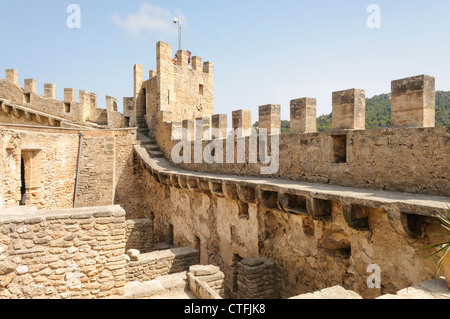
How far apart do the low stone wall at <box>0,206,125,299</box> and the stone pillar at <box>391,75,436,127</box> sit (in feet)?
14.2

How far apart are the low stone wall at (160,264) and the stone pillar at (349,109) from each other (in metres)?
4.98

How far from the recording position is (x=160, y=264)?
24.5ft

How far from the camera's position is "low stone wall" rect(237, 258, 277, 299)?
18.7 feet

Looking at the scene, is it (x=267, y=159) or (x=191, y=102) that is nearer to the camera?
(x=267, y=159)

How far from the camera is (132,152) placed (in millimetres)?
12812

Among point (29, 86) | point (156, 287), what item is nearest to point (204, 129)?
point (156, 287)

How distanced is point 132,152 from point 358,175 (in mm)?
10057

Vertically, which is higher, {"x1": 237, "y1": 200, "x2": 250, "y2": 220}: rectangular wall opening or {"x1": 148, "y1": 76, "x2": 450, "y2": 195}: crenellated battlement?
{"x1": 148, "y1": 76, "x2": 450, "y2": 195}: crenellated battlement

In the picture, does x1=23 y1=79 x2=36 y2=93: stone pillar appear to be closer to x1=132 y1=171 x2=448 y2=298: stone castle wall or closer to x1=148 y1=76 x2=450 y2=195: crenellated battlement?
x1=132 y1=171 x2=448 y2=298: stone castle wall

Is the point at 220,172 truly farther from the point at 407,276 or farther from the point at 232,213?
the point at 407,276

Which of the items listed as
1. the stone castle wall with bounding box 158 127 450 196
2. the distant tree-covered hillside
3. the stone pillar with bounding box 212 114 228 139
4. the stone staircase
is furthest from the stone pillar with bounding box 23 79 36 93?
the stone castle wall with bounding box 158 127 450 196

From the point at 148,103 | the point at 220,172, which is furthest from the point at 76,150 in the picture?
the point at 220,172

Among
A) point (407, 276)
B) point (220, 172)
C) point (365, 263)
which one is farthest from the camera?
point (220, 172)

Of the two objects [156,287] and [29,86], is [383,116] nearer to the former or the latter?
[156,287]
